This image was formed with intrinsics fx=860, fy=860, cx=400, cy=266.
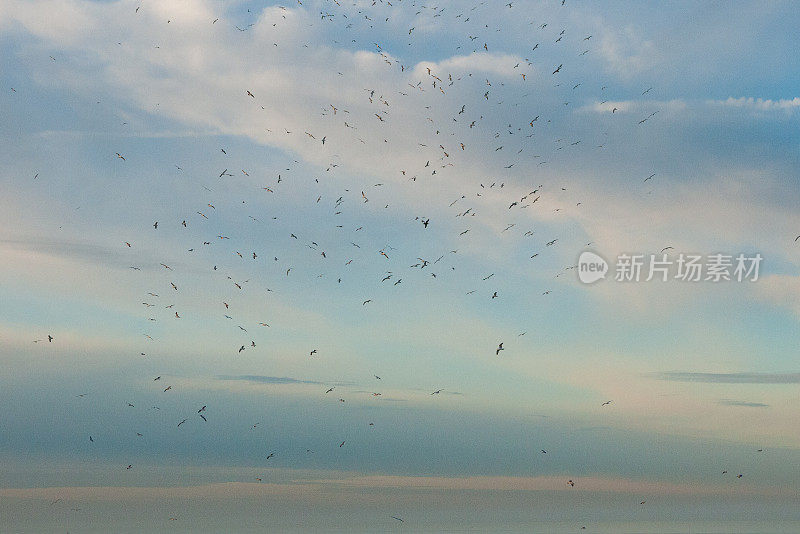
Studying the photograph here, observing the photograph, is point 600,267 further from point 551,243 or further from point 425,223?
point 425,223

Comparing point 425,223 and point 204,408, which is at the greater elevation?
point 425,223

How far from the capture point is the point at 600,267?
7356 cm

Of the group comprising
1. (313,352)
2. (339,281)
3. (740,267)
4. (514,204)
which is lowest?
(313,352)

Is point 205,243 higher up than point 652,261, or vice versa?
point 652,261

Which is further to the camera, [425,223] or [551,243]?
[551,243]

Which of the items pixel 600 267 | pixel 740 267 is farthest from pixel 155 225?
pixel 740 267

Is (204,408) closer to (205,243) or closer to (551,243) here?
(205,243)

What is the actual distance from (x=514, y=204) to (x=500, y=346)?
1084 cm

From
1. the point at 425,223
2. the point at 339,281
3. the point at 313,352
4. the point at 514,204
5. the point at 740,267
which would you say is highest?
the point at 740,267

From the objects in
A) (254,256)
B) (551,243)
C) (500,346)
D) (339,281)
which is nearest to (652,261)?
(551,243)

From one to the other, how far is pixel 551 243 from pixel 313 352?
805 inches

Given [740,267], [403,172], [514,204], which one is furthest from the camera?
[740,267]

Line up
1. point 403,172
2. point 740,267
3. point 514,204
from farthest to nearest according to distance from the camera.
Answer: point 740,267
point 514,204
point 403,172

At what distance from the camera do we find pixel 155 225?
66.6 metres
